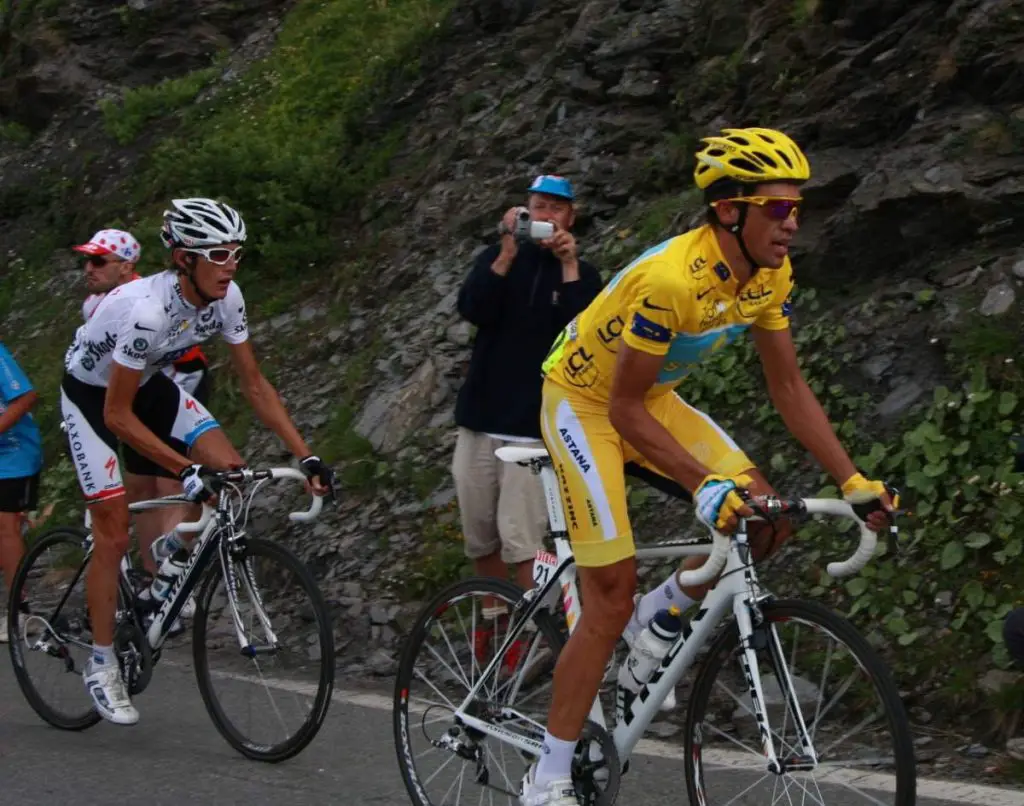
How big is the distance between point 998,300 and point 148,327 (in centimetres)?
423

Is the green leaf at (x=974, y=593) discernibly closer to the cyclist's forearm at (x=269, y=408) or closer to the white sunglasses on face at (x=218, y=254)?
the cyclist's forearm at (x=269, y=408)

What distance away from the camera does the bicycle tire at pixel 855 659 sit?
3943 mm

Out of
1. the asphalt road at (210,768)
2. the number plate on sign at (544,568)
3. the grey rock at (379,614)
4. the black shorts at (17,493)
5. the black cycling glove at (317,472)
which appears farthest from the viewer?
the black shorts at (17,493)

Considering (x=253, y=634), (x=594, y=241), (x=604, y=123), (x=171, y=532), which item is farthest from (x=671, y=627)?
(x=604, y=123)

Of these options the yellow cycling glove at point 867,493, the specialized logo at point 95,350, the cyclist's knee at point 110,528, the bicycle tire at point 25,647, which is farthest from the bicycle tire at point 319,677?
the yellow cycling glove at point 867,493

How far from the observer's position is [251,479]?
20.6ft

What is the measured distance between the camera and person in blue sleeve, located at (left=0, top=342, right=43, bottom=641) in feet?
29.0

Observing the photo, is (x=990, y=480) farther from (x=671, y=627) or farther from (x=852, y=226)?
(x=671, y=627)

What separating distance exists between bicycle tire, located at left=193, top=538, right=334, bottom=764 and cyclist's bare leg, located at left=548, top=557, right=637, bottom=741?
4.76 ft

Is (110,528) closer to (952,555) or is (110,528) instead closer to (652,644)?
(652,644)

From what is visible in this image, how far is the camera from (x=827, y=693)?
4152 mm

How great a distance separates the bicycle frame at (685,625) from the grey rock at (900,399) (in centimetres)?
329

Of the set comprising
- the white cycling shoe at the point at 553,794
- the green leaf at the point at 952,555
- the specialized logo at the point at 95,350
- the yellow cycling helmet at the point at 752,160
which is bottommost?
the green leaf at the point at 952,555

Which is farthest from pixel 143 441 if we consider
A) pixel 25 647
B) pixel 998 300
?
pixel 998 300
